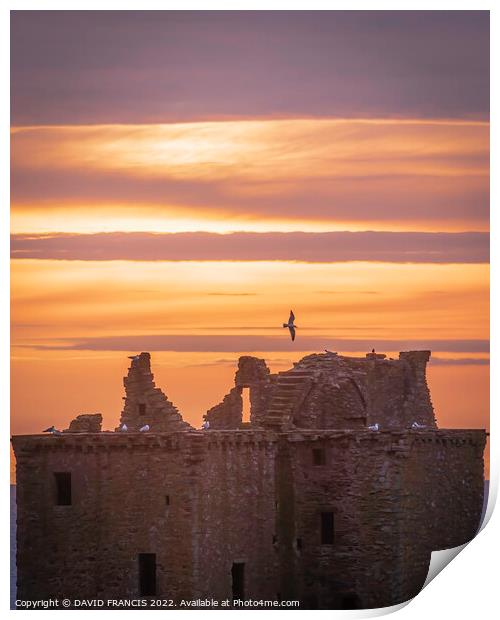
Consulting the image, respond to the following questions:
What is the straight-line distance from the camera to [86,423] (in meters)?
103

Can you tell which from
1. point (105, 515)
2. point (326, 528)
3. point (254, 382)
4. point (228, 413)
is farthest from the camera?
point (254, 382)

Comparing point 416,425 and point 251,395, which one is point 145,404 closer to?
point 251,395

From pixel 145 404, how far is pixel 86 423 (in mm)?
1985

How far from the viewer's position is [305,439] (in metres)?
102

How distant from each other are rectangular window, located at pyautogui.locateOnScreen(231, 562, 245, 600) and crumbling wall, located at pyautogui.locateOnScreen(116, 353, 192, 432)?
463 centimetres

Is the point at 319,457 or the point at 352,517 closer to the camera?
the point at 352,517

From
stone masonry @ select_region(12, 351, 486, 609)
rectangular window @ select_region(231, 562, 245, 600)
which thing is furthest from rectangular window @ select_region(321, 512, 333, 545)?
rectangular window @ select_region(231, 562, 245, 600)

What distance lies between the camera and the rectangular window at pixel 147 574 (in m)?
98.6

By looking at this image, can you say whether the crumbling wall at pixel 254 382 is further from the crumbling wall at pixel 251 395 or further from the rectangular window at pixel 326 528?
the rectangular window at pixel 326 528

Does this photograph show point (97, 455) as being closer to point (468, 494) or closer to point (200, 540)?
point (200, 540)

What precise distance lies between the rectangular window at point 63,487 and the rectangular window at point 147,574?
10.3ft

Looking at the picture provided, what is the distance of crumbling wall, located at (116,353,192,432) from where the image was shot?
333 ft

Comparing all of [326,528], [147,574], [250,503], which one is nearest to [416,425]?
[326,528]
